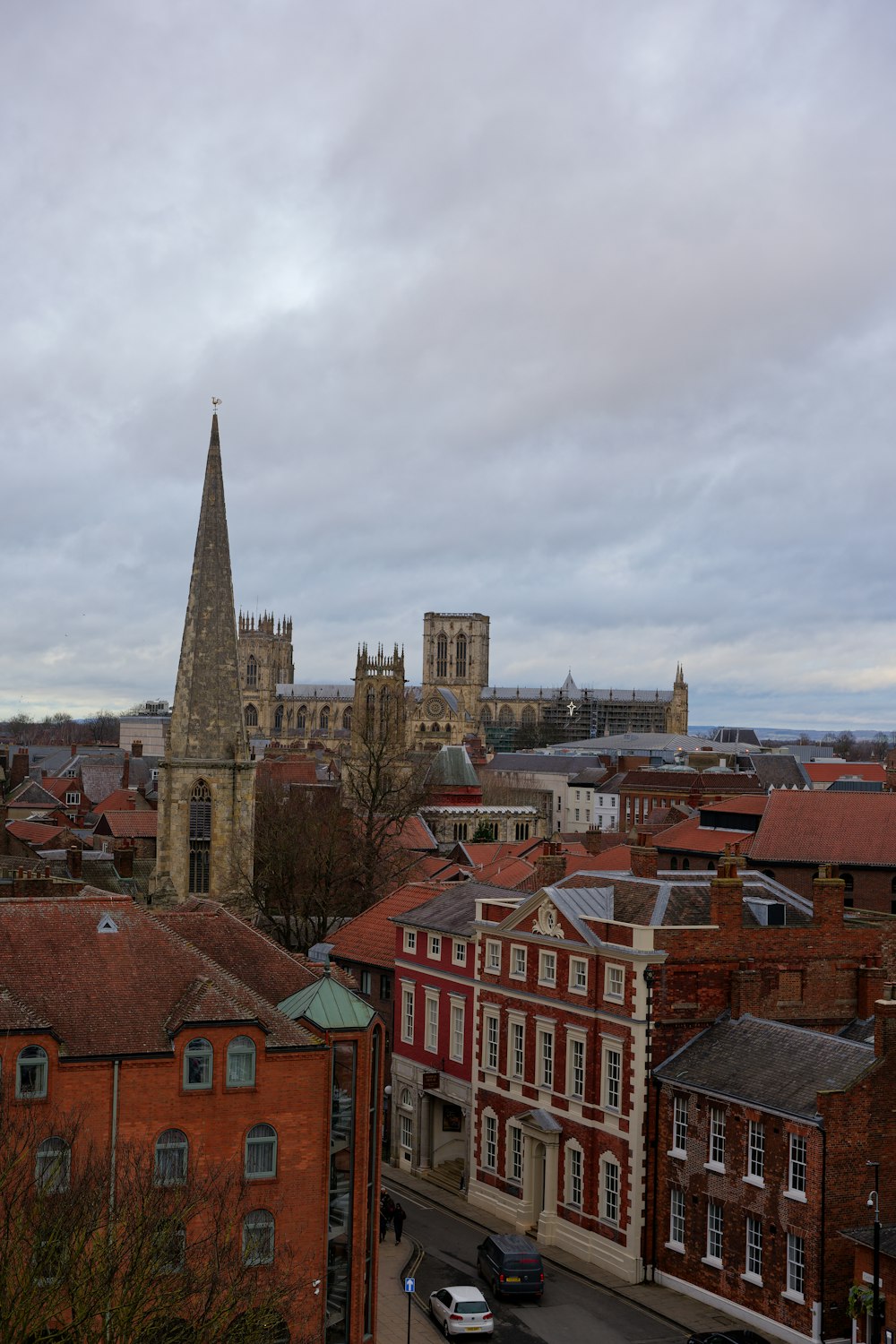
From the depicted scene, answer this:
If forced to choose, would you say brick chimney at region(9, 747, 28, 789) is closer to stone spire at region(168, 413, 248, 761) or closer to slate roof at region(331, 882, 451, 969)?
stone spire at region(168, 413, 248, 761)

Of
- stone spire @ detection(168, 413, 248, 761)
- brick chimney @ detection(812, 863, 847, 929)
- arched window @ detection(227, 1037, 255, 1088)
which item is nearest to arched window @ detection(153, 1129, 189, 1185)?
arched window @ detection(227, 1037, 255, 1088)

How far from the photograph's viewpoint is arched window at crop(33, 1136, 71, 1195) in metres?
24.1

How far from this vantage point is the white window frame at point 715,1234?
33375 millimetres

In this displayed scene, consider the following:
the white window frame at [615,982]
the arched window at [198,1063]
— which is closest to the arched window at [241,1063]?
the arched window at [198,1063]

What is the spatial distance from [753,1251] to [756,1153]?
227 cm

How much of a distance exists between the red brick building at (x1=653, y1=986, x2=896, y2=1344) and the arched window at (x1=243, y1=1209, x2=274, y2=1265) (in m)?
11.4

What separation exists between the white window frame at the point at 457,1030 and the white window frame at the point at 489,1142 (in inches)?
101

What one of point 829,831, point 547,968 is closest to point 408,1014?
point 547,968

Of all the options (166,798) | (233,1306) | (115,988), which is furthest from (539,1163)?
(166,798)

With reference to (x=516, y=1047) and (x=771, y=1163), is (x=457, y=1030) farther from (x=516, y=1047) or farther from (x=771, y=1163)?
(x=771, y=1163)

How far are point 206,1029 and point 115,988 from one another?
7.11 feet

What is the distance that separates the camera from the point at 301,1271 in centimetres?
2792

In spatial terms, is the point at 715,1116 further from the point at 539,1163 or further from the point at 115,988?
the point at 115,988

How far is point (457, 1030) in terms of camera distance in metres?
44.9
